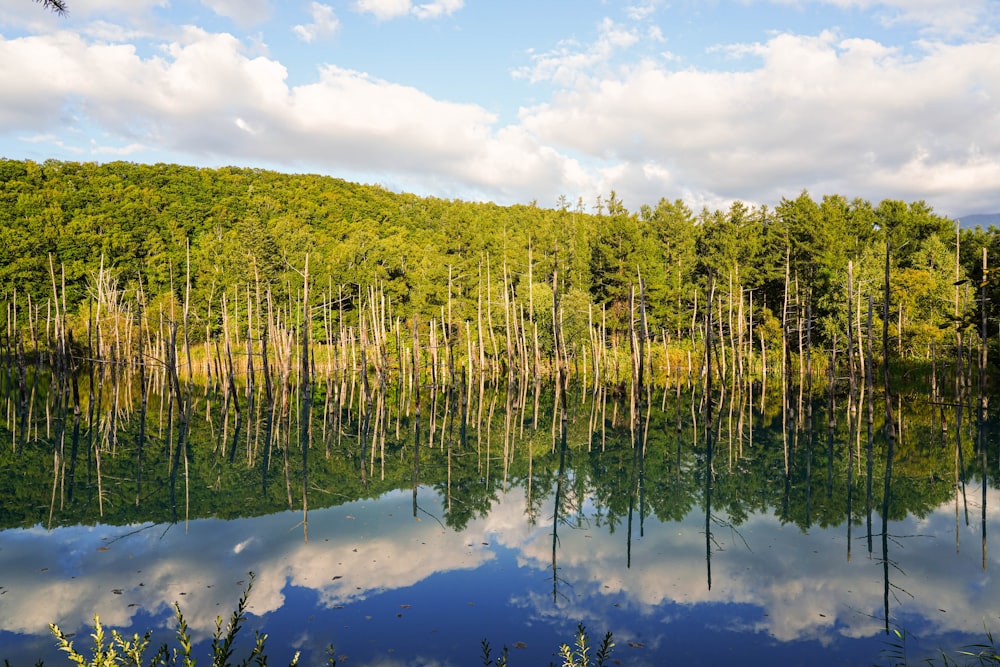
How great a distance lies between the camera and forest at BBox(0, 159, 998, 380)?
131 feet

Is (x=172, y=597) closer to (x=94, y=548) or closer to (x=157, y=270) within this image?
(x=94, y=548)

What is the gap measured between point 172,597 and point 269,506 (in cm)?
477

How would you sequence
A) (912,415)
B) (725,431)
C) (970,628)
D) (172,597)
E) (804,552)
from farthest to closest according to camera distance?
(912,415) → (725,431) → (804,552) → (172,597) → (970,628)

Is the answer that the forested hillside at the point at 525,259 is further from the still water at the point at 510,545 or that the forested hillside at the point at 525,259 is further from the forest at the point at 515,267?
the still water at the point at 510,545

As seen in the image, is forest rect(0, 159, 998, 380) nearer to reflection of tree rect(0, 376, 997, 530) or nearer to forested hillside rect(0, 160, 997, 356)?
forested hillside rect(0, 160, 997, 356)

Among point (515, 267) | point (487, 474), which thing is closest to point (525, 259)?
point (515, 267)

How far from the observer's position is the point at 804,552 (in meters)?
11.2

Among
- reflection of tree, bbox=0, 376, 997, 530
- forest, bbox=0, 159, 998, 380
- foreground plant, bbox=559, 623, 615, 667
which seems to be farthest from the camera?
forest, bbox=0, 159, 998, 380

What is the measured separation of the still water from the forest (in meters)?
16.6

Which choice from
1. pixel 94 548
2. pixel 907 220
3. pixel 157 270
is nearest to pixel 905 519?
pixel 94 548

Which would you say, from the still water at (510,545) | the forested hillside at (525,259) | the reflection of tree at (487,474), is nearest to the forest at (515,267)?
the forested hillside at (525,259)

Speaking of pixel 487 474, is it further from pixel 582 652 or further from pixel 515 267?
pixel 515 267

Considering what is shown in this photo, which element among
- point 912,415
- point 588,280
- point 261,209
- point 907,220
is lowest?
point 912,415

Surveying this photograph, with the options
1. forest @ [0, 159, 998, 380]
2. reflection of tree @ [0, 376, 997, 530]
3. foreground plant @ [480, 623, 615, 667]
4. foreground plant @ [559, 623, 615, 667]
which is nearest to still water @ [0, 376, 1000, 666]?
reflection of tree @ [0, 376, 997, 530]
